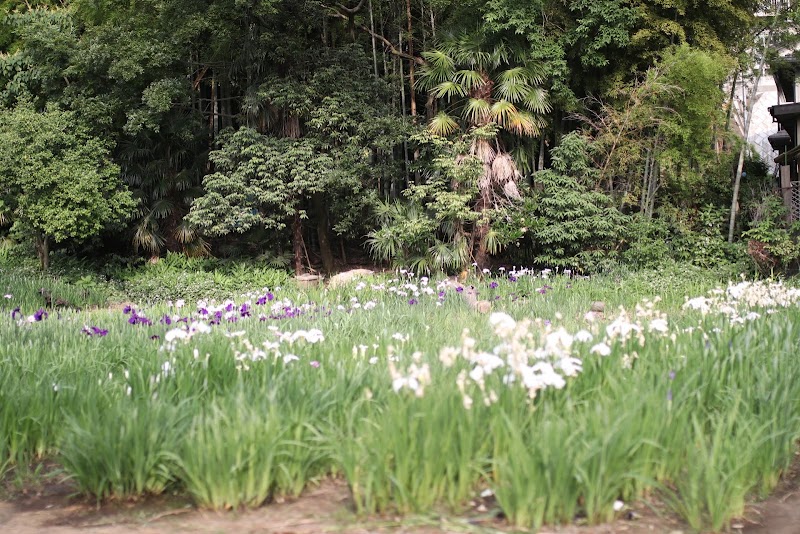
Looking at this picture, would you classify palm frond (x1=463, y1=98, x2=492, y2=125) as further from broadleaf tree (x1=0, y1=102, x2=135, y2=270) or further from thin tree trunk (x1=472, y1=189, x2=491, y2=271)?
broadleaf tree (x1=0, y1=102, x2=135, y2=270)

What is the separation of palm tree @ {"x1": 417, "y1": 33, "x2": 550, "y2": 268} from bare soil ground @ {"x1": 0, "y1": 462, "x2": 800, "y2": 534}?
9.85m

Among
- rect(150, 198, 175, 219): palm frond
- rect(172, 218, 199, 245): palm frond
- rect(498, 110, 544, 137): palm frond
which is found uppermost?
rect(498, 110, 544, 137): palm frond

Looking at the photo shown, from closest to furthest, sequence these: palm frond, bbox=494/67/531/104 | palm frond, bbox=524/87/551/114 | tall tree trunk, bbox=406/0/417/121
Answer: palm frond, bbox=494/67/531/104 → palm frond, bbox=524/87/551/114 → tall tree trunk, bbox=406/0/417/121

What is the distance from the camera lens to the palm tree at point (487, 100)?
12633 mm

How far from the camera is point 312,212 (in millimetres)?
14586

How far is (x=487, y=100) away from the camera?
13.1 m

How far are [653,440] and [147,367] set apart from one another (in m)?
2.45

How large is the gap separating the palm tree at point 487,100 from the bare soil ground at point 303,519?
985 cm

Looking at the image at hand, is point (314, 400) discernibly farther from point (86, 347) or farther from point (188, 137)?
point (188, 137)

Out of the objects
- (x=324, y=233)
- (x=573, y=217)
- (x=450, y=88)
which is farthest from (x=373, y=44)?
(x=573, y=217)

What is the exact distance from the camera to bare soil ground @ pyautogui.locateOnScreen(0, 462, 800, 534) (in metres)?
2.43

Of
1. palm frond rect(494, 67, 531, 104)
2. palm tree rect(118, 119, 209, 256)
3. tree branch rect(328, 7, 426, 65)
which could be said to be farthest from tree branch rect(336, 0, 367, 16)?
palm tree rect(118, 119, 209, 256)

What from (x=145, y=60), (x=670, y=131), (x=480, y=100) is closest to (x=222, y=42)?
(x=145, y=60)

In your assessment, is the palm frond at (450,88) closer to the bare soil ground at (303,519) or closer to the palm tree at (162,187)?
the palm tree at (162,187)
